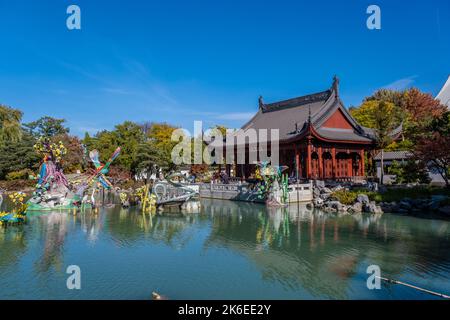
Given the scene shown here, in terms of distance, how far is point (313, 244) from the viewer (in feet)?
42.4

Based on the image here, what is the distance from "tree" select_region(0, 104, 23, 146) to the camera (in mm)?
38906

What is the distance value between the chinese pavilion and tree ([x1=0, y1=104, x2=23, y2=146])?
90.8 feet

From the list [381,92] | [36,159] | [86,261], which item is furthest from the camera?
[381,92]

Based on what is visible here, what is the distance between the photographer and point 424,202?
2006cm

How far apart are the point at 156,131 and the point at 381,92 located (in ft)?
118

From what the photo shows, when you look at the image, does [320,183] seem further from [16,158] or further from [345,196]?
[16,158]

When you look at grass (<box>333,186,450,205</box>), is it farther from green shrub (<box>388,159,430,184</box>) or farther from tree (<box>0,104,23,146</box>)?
tree (<box>0,104,23,146</box>)

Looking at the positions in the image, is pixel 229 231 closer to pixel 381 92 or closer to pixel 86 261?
pixel 86 261

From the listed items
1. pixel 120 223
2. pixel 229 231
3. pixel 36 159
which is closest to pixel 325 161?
pixel 229 231

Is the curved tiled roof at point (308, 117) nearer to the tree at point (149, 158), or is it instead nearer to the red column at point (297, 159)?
the red column at point (297, 159)

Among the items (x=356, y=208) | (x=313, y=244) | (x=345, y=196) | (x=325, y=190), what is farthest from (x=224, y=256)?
(x=325, y=190)

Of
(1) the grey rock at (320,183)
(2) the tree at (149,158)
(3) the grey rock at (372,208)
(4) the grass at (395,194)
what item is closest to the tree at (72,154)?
(2) the tree at (149,158)

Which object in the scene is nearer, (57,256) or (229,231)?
(57,256)

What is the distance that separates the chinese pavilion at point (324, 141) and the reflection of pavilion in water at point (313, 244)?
6967 millimetres
